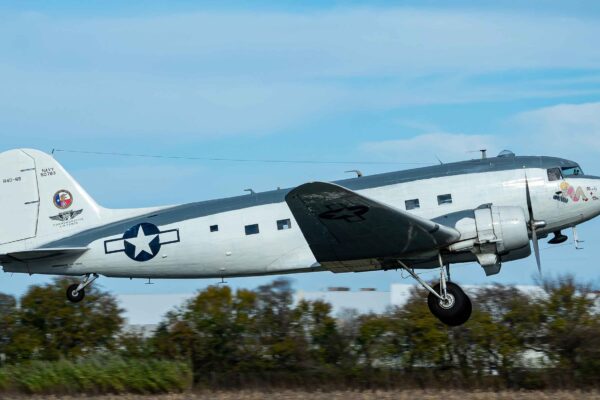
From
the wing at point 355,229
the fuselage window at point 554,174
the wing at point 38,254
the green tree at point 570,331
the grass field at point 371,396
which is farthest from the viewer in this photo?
the green tree at point 570,331

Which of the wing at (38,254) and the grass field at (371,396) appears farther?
the grass field at (371,396)

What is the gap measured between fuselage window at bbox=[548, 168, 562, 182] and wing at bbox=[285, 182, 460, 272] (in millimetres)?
1988

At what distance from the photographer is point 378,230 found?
47.6ft

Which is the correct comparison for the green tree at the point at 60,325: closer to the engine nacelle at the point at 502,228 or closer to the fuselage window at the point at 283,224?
the fuselage window at the point at 283,224

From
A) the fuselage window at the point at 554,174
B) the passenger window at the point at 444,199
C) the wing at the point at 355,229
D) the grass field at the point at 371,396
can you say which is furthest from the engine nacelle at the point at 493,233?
the grass field at the point at 371,396

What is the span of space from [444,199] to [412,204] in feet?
1.68

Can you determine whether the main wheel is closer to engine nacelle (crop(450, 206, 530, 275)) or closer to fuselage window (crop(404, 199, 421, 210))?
engine nacelle (crop(450, 206, 530, 275))

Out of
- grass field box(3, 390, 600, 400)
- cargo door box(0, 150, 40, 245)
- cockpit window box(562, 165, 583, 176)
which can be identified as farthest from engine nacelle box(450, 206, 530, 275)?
cargo door box(0, 150, 40, 245)

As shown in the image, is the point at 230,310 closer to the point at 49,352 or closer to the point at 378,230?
the point at 49,352

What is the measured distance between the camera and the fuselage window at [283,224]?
15570mm

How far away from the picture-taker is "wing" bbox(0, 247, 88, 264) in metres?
16.1

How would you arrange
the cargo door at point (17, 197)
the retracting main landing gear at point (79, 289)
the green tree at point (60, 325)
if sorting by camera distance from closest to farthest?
the retracting main landing gear at point (79, 289) → the cargo door at point (17, 197) → the green tree at point (60, 325)

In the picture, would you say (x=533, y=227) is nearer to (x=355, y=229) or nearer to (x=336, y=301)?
(x=355, y=229)

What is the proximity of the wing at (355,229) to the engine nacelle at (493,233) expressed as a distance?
232 mm
